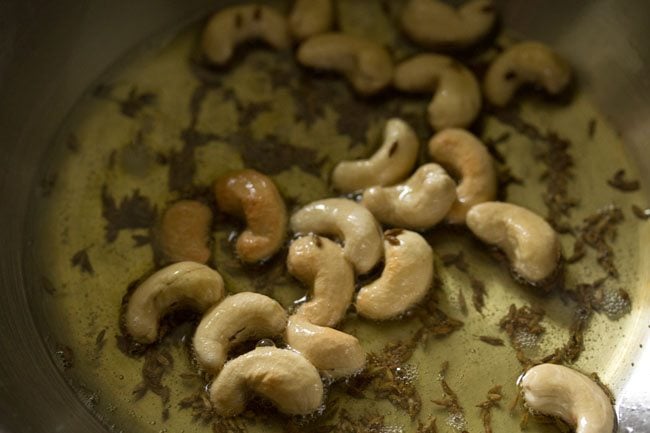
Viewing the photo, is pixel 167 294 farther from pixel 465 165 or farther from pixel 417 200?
pixel 465 165

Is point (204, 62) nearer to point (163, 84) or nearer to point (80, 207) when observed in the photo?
point (163, 84)

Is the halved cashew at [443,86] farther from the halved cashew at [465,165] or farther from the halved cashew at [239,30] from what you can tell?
the halved cashew at [239,30]

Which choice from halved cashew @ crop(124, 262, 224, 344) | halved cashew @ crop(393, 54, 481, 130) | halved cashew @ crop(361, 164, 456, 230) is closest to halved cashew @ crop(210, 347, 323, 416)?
halved cashew @ crop(124, 262, 224, 344)

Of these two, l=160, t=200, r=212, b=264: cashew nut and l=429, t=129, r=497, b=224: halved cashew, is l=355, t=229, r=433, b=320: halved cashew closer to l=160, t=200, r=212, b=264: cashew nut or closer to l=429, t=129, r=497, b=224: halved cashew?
l=429, t=129, r=497, b=224: halved cashew

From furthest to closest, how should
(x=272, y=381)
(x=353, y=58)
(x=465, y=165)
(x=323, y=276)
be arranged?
(x=353, y=58)
(x=465, y=165)
(x=323, y=276)
(x=272, y=381)

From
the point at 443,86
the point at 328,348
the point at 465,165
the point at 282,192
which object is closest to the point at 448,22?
the point at 443,86

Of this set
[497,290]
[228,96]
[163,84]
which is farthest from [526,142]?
[163,84]

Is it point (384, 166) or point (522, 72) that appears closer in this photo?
point (384, 166)
